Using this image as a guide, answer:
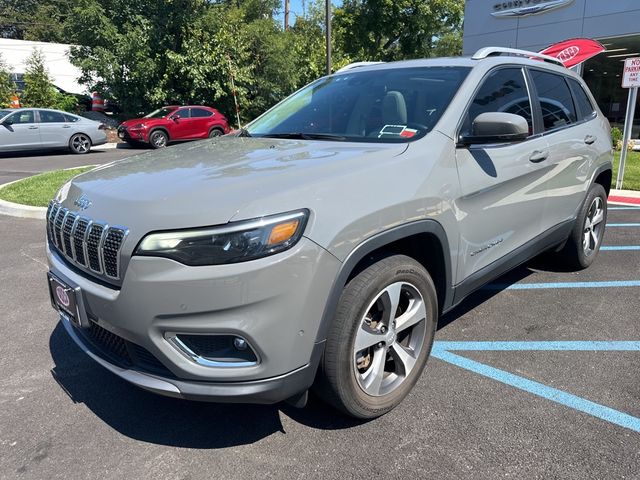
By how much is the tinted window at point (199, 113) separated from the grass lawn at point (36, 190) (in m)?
9.12

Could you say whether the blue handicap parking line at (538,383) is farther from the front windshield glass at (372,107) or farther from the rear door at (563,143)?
the front windshield glass at (372,107)

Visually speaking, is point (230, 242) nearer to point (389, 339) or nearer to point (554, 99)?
point (389, 339)

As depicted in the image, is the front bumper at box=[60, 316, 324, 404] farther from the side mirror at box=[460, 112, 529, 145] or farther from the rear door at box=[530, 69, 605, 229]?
the rear door at box=[530, 69, 605, 229]

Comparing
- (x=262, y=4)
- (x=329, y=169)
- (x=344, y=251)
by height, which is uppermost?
(x=262, y=4)

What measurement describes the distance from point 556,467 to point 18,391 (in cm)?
287

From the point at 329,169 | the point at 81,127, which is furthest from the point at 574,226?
the point at 81,127

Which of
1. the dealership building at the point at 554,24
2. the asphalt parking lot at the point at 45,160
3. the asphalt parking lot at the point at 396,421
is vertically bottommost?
the asphalt parking lot at the point at 396,421

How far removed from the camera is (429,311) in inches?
108

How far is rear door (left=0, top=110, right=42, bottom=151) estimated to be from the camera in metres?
14.9

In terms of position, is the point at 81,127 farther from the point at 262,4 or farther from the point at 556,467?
the point at 556,467

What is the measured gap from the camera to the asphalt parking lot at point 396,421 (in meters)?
2.32

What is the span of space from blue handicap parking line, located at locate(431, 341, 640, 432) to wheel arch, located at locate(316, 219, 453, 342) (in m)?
0.50

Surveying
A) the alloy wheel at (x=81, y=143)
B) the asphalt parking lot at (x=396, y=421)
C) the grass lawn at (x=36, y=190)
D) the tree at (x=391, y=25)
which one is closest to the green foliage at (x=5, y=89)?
the alloy wheel at (x=81, y=143)

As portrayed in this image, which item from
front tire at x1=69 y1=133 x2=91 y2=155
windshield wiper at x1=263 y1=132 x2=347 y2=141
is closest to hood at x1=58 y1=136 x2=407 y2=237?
windshield wiper at x1=263 y1=132 x2=347 y2=141
